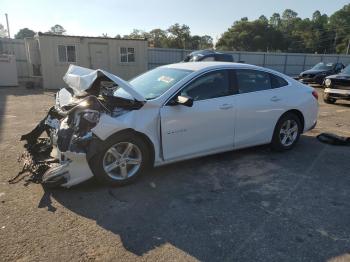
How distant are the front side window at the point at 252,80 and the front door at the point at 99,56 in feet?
50.7

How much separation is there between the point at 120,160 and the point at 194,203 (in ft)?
3.65

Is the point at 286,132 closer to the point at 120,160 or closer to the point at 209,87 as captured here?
the point at 209,87

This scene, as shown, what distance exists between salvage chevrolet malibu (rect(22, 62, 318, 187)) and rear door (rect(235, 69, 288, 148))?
0.02 meters

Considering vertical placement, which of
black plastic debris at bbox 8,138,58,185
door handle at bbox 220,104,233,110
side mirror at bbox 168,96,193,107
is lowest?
black plastic debris at bbox 8,138,58,185

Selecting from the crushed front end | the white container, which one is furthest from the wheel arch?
the white container

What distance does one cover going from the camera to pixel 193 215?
12.1 feet

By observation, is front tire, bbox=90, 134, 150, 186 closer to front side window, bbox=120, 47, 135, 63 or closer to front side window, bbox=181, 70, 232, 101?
front side window, bbox=181, 70, 232, 101

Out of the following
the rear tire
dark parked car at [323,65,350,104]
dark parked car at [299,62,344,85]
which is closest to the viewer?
dark parked car at [323,65,350,104]

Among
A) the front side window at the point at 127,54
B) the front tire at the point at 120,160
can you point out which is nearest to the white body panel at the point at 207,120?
the front tire at the point at 120,160

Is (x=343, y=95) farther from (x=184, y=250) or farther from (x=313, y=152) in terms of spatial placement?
(x=184, y=250)

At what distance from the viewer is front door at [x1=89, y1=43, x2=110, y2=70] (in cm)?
1936

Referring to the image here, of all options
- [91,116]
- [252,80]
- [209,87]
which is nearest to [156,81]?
[209,87]

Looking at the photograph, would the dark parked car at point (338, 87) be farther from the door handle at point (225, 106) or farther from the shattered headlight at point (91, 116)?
the shattered headlight at point (91, 116)

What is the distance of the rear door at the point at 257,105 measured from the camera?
529cm
